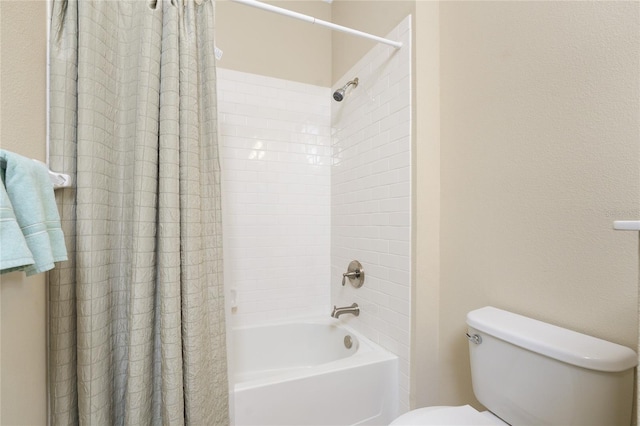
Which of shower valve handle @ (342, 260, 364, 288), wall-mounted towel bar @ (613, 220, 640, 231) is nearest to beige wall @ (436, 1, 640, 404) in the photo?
wall-mounted towel bar @ (613, 220, 640, 231)

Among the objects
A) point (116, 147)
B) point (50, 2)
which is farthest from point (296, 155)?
point (50, 2)

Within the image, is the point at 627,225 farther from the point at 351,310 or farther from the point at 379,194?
the point at 351,310

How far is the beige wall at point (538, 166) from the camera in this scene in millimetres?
841

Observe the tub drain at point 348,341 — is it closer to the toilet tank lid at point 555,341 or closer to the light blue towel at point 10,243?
the toilet tank lid at point 555,341

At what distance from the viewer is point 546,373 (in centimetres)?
85

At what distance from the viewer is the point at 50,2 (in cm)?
95

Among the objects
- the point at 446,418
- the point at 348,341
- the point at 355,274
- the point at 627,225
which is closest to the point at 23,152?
the point at 627,225

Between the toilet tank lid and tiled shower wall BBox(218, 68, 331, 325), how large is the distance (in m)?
→ 1.32

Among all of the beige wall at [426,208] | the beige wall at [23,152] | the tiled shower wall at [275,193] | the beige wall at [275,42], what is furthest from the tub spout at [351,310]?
the beige wall at [275,42]

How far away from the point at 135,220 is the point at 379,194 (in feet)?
3.85

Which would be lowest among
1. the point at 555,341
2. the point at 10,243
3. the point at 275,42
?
the point at 555,341

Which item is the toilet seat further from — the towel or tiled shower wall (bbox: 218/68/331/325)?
tiled shower wall (bbox: 218/68/331/325)

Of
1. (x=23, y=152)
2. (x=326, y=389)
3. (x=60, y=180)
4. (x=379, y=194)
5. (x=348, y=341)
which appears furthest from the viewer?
(x=348, y=341)

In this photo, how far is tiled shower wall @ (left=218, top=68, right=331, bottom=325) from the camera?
204 cm
